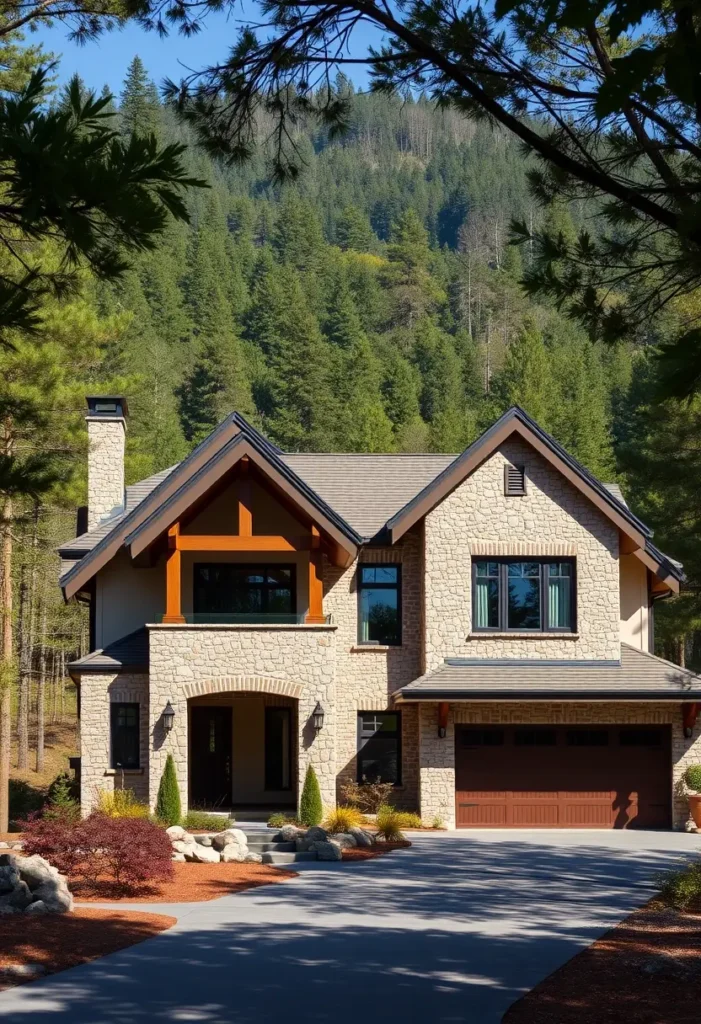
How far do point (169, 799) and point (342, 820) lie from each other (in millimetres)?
3143

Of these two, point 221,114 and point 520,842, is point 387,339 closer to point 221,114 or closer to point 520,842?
point 520,842

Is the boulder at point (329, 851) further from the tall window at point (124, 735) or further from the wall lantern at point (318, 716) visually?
the tall window at point (124, 735)

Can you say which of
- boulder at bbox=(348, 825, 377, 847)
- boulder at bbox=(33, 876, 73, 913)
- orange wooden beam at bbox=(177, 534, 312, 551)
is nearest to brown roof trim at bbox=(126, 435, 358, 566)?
orange wooden beam at bbox=(177, 534, 312, 551)

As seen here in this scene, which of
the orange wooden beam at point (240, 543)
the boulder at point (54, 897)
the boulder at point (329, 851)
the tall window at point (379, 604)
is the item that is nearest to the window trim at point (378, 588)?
the tall window at point (379, 604)

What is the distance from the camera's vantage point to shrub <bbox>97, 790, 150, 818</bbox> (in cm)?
2262

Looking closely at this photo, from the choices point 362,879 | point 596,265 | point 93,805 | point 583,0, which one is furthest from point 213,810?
point 583,0

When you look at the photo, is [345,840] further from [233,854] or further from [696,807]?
[696,807]

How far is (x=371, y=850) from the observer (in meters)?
21.3

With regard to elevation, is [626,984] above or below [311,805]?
above

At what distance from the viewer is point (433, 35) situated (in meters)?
9.98

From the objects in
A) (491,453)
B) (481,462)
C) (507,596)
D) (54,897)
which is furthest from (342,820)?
(54,897)

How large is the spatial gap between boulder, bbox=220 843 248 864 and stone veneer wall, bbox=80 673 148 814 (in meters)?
4.77

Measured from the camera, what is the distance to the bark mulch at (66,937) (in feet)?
38.6

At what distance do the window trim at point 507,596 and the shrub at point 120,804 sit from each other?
23.1 ft
